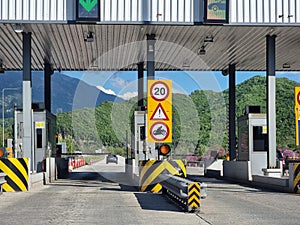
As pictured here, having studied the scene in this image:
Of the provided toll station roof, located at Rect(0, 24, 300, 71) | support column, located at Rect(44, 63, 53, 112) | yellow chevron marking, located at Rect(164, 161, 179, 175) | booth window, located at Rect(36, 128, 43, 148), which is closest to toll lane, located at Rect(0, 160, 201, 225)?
yellow chevron marking, located at Rect(164, 161, 179, 175)

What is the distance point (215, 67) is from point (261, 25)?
1243 cm

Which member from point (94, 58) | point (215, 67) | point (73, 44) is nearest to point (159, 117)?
point (73, 44)

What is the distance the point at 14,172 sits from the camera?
20.5m

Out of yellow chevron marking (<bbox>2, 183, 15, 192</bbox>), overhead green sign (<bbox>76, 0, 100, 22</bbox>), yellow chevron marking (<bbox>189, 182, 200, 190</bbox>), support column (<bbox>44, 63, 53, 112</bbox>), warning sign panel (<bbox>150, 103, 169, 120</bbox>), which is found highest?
overhead green sign (<bbox>76, 0, 100, 22</bbox>)

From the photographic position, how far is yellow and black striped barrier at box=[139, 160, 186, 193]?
19141mm

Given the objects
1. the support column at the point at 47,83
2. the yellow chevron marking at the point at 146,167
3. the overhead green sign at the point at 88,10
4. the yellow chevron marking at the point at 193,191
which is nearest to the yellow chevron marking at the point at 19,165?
the yellow chevron marking at the point at 146,167

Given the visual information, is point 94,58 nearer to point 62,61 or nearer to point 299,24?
point 62,61

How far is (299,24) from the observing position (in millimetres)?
23125

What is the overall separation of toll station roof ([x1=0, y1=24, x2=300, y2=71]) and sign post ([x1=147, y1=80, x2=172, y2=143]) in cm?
479

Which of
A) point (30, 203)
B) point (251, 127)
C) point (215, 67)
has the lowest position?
point (30, 203)

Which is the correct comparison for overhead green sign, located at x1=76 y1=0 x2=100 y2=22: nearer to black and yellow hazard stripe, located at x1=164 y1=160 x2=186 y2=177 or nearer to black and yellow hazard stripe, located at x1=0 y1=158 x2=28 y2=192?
black and yellow hazard stripe, located at x1=0 y1=158 x2=28 y2=192

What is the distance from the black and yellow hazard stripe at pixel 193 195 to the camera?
13727mm

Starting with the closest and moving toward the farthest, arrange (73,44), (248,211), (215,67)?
1. (248,211)
2. (73,44)
3. (215,67)

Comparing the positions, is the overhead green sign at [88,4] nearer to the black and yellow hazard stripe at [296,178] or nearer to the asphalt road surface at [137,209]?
the asphalt road surface at [137,209]
